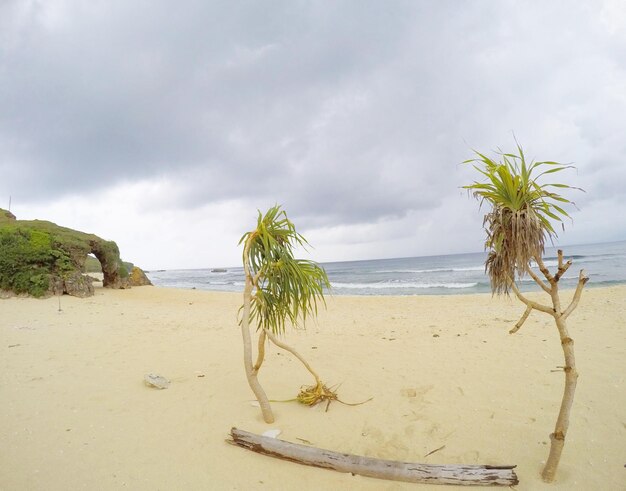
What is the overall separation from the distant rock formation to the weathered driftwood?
52.8ft

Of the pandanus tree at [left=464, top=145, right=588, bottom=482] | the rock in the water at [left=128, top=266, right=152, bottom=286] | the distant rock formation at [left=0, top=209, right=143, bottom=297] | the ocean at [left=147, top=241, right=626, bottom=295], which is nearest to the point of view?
the pandanus tree at [left=464, top=145, right=588, bottom=482]

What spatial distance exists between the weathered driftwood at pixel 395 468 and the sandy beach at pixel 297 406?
0.09 meters

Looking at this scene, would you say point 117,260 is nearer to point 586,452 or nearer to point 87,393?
point 87,393

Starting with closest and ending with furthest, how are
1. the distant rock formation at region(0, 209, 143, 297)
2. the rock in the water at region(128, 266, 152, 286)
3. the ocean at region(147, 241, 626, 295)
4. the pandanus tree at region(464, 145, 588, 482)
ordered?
1. the pandanus tree at region(464, 145, 588, 482)
2. the distant rock formation at region(0, 209, 143, 297)
3. the ocean at region(147, 241, 626, 295)
4. the rock in the water at region(128, 266, 152, 286)

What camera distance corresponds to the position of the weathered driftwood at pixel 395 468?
3.48 metres

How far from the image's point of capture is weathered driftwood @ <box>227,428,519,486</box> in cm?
348

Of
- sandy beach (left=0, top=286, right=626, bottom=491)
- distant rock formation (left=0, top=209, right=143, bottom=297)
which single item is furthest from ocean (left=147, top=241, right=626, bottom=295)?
distant rock formation (left=0, top=209, right=143, bottom=297)

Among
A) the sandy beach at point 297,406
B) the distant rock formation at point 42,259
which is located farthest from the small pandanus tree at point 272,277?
the distant rock formation at point 42,259

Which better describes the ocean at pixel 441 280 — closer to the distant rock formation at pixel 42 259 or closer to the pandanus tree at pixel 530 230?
the pandanus tree at pixel 530 230

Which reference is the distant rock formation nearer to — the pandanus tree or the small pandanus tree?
the small pandanus tree

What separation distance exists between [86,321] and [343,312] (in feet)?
30.2

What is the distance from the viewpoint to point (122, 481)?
3562mm

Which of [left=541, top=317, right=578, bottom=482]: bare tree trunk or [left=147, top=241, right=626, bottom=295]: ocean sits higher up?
[left=541, top=317, right=578, bottom=482]: bare tree trunk

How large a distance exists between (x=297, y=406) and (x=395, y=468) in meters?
2.05
